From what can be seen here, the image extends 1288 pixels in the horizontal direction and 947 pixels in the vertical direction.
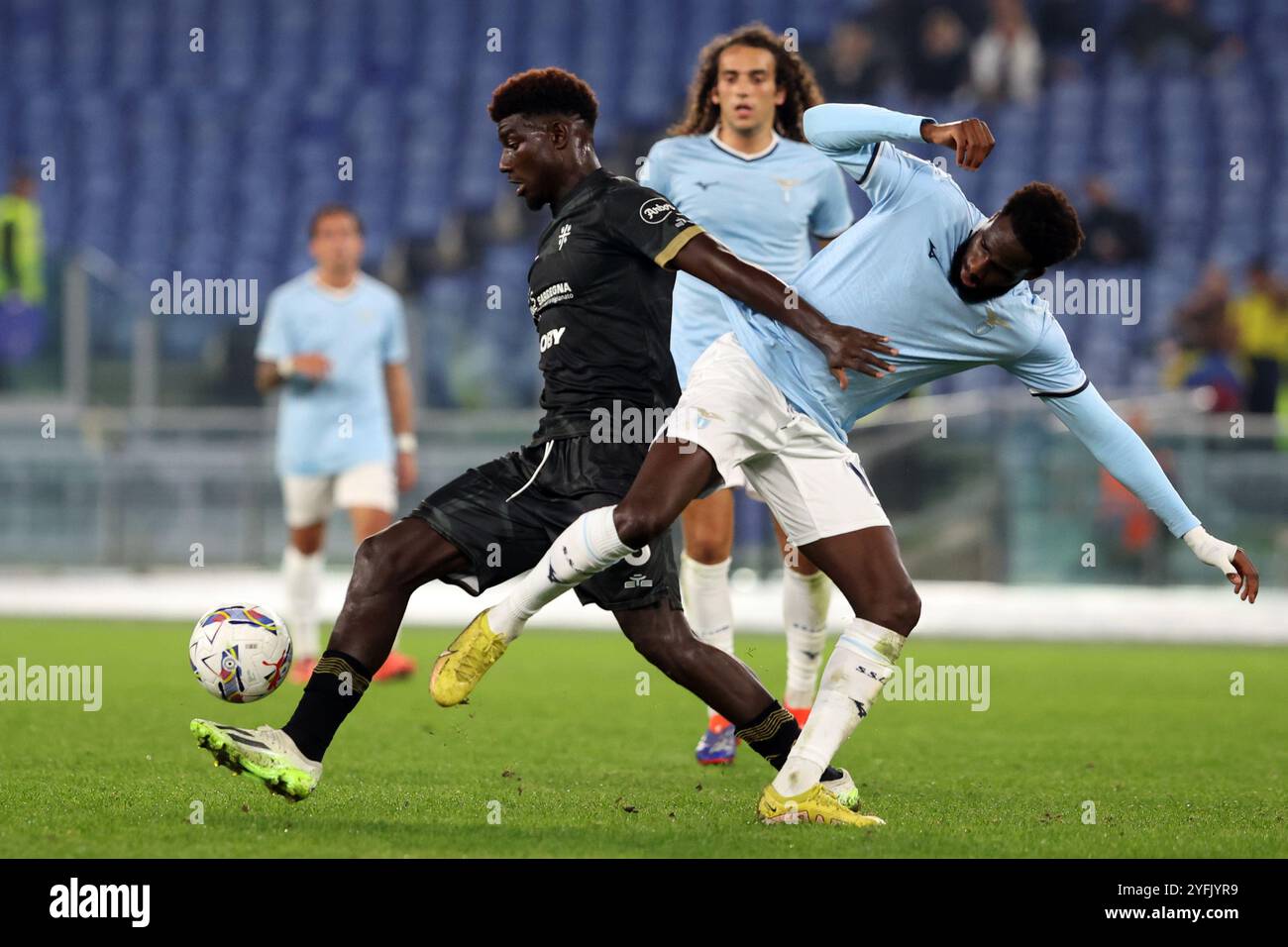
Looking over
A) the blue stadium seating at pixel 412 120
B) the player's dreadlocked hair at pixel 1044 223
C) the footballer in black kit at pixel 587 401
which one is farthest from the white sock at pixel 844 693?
the blue stadium seating at pixel 412 120

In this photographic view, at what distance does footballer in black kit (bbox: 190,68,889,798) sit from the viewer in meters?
4.82

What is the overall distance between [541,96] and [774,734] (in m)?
1.99

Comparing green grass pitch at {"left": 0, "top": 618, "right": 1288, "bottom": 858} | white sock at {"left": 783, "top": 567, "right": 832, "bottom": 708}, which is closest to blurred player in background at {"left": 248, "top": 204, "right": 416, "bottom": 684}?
green grass pitch at {"left": 0, "top": 618, "right": 1288, "bottom": 858}

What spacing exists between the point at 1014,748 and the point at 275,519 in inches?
332

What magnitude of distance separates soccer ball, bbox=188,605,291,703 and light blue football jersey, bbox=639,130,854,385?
208 cm

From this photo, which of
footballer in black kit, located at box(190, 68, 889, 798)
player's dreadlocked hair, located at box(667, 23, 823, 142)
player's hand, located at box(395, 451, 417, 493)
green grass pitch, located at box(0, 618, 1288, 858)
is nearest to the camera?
green grass pitch, located at box(0, 618, 1288, 858)

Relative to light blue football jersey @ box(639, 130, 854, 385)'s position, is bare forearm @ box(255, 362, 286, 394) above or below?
below

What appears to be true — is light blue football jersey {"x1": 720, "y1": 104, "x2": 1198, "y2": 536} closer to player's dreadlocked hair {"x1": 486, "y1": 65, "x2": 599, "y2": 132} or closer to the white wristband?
the white wristband

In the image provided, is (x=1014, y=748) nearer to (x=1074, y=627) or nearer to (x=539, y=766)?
(x=539, y=766)

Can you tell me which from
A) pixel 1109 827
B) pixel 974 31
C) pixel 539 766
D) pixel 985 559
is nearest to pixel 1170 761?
pixel 1109 827

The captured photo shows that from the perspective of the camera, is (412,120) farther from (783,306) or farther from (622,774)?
(783,306)

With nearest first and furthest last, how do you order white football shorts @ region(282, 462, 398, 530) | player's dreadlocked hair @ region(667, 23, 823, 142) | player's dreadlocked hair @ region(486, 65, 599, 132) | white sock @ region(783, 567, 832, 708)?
player's dreadlocked hair @ region(486, 65, 599, 132), white sock @ region(783, 567, 832, 708), player's dreadlocked hair @ region(667, 23, 823, 142), white football shorts @ region(282, 462, 398, 530)
